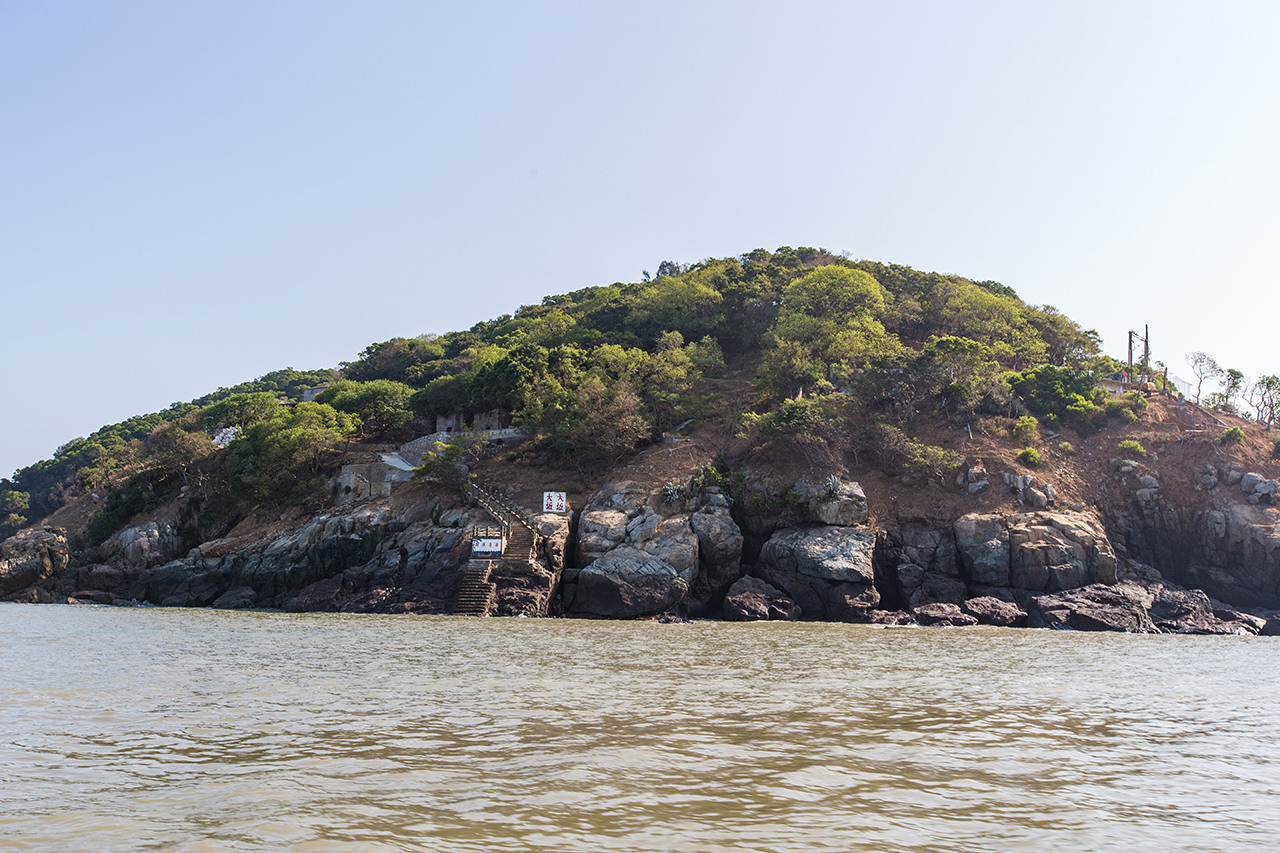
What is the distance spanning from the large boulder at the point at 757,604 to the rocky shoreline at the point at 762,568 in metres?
0.09

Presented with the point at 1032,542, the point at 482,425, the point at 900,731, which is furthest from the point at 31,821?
the point at 482,425

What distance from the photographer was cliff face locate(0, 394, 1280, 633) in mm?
34406

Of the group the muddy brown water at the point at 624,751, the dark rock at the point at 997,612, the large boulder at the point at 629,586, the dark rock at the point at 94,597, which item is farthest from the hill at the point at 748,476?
the muddy brown water at the point at 624,751

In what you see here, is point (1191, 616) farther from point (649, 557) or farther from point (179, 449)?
point (179, 449)

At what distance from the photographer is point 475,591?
113ft

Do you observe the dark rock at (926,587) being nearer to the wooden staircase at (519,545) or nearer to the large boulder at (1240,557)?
the large boulder at (1240,557)

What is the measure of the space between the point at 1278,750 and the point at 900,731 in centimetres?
492

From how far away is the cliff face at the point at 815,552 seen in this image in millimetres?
34406

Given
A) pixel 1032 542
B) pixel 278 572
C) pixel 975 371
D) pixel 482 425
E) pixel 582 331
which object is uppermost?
pixel 582 331

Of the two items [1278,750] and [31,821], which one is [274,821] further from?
[1278,750]

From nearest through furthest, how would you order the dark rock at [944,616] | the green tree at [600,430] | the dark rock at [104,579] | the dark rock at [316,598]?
the dark rock at [944,616] < the dark rock at [316,598] < the dark rock at [104,579] < the green tree at [600,430]

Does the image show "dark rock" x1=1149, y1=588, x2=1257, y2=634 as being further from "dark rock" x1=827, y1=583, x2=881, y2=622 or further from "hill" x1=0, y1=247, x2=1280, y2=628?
"dark rock" x1=827, y1=583, x2=881, y2=622

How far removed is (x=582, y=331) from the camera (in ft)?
212

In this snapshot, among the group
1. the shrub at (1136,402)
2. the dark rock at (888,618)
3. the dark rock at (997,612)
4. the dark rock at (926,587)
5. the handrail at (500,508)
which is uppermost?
the shrub at (1136,402)
